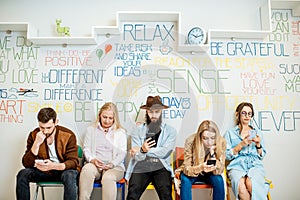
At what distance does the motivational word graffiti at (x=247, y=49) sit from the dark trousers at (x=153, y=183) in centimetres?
117

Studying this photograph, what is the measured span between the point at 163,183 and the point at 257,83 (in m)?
1.24

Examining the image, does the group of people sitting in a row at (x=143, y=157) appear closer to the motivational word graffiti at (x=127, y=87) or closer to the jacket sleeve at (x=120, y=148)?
the jacket sleeve at (x=120, y=148)

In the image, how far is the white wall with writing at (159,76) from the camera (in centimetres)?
292

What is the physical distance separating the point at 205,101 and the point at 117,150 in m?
0.86

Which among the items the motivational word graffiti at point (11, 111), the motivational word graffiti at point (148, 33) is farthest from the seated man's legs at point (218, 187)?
the motivational word graffiti at point (11, 111)

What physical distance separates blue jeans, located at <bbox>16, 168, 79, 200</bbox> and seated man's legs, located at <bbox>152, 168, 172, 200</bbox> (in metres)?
0.55

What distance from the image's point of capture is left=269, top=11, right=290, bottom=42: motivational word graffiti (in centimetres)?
303

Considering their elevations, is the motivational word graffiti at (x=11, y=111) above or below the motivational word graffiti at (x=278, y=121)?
above

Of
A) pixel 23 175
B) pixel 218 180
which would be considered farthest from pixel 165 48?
pixel 23 175

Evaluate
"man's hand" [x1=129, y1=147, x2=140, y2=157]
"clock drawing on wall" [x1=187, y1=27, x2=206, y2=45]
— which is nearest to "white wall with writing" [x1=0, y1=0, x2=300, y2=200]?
"clock drawing on wall" [x1=187, y1=27, x2=206, y2=45]

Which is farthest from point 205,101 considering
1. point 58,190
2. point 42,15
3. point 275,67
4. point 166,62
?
point 42,15

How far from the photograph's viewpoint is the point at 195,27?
2.97 meters

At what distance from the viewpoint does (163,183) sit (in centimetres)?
240

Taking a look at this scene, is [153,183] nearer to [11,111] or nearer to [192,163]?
[192,163]
